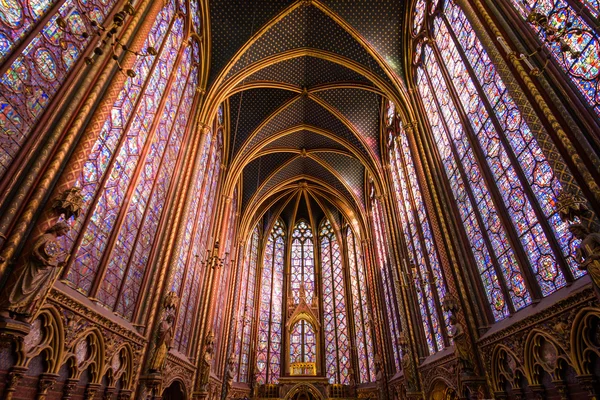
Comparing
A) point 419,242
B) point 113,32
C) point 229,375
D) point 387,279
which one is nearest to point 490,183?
point 419,242

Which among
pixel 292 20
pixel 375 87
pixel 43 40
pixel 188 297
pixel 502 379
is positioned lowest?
pixel 502 379

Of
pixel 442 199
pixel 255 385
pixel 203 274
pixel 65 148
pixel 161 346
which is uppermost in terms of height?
pixel 442 199

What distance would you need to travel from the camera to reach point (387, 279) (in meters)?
17.9

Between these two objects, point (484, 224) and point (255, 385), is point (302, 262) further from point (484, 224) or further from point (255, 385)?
point (484, 224)

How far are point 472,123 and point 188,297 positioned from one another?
1099 cm

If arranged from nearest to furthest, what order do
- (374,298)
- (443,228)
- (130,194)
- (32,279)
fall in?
(32,279) → (130,194) → (443,228) → (374,298)

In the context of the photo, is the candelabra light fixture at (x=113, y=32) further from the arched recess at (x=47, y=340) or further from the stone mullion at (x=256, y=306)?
the stone mullion at (x=256, y=306)

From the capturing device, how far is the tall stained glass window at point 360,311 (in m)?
19.9

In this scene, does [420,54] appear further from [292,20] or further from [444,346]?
[444,346]

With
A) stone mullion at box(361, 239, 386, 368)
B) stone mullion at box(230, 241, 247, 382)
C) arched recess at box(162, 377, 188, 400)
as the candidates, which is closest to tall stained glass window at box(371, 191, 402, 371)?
stone mullion at box(361, 239, 386, 368)

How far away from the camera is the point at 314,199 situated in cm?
2688

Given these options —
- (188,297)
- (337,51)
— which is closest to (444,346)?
(188,297)

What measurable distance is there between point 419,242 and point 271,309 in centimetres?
1342

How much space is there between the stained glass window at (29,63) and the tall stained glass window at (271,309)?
18964mm
